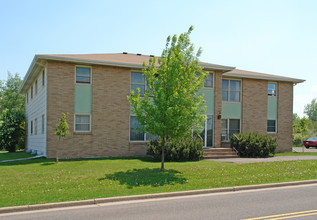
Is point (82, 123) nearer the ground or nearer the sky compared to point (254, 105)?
nearer the ground

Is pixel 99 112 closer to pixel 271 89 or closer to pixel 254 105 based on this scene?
pixel 254 105

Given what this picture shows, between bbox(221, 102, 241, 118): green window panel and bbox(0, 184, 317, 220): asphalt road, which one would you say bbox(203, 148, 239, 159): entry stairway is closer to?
bbox(221, 102, 241, 118): green window panel

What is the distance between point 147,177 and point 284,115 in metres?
17.7

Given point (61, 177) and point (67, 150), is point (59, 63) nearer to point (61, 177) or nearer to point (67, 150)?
point (67, 150)

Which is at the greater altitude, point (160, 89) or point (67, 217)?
point (160, 89)

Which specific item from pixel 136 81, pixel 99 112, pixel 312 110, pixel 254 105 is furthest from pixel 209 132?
pixel 312 110

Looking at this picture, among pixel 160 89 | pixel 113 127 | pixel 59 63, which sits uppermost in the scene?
pixel 59 63

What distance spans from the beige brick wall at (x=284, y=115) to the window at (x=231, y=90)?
12.9 ft

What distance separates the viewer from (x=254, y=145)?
19.7m

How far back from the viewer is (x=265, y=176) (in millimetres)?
11945

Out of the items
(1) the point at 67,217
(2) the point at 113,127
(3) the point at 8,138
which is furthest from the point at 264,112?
(3) the point at 8,138

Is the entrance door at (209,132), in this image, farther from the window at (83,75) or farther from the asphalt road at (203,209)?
the asphalt road at (203,209)

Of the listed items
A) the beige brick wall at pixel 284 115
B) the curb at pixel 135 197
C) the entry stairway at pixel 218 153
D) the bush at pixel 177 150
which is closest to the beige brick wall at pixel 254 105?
the beige brick wall at pixel 284 115

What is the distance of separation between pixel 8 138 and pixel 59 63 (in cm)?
1430
